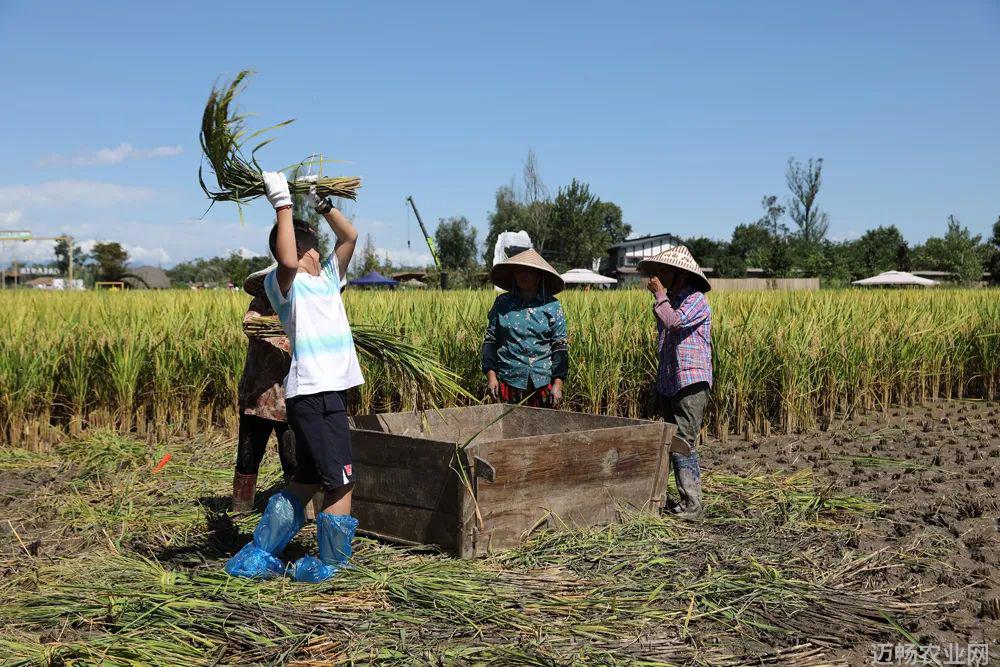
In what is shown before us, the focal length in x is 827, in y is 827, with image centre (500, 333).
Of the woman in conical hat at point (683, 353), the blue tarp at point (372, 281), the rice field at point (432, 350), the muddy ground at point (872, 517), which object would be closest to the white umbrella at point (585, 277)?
the blue tarp at point (372, 281)

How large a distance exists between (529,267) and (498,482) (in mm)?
1789

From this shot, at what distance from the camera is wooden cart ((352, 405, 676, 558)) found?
350cm

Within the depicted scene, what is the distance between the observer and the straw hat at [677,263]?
14.8 feet

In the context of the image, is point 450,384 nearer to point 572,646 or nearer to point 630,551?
point 630,551

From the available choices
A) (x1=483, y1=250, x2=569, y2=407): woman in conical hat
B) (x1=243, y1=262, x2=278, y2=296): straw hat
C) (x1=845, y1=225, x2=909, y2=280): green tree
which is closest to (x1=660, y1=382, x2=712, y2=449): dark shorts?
(x1=483, y1=250, x2=569, y2=407): woman in conical hat

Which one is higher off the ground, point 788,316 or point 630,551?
point 788,316

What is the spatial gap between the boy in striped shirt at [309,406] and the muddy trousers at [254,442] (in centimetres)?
Answer: 99

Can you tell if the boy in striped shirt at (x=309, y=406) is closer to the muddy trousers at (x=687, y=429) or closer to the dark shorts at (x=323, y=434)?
the dark shorts at (x=323, y=434)

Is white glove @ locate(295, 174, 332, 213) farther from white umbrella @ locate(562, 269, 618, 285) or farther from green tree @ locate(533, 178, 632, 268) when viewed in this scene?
green tree @ locate(533, 178, 632, 268)

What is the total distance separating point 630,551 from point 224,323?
4668 mm

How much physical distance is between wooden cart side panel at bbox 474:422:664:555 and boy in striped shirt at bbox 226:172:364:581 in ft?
1.96

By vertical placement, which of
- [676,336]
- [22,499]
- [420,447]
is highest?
[676,336]

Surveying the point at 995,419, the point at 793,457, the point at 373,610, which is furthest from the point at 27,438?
the point at 995,419

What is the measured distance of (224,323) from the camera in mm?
7113
